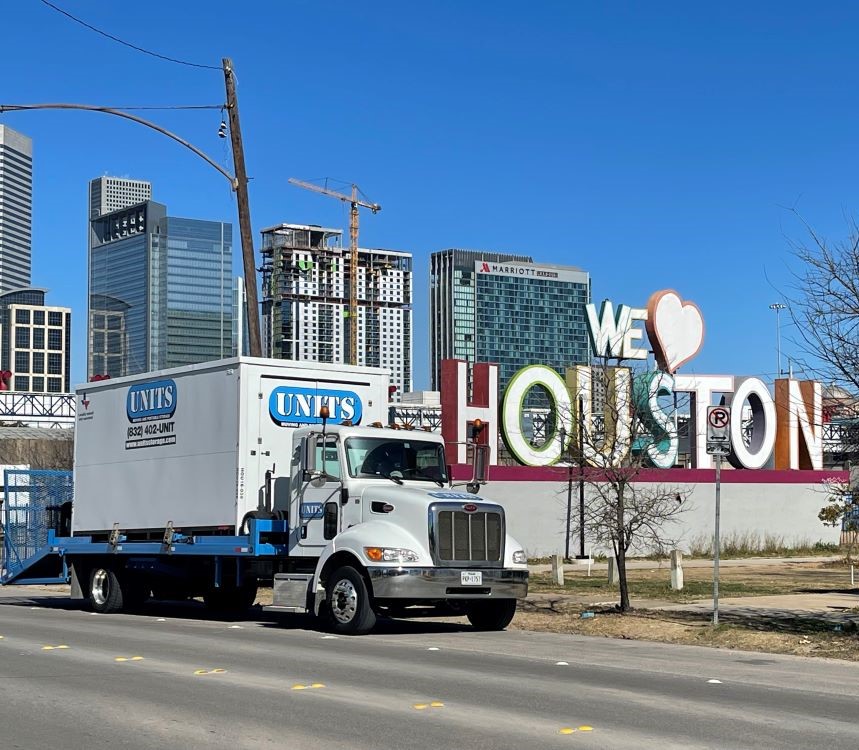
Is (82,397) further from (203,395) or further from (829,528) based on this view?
(829,528)

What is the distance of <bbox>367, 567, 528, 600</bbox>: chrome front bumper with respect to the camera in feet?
56.6

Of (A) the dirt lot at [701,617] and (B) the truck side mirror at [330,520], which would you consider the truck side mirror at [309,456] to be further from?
(A) the dirt lot at [701,617]

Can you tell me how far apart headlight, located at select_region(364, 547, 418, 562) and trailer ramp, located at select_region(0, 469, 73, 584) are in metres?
8.59

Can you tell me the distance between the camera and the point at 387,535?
1756cm

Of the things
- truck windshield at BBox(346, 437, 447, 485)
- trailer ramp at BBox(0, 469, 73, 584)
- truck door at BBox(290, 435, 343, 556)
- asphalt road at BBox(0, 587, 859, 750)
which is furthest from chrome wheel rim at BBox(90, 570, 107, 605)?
truck windshield at BBox(346, 437, 447, 485)

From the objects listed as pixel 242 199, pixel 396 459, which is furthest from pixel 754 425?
pixel 396 459

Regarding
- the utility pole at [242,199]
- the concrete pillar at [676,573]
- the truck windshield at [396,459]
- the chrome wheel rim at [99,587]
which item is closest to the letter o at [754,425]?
the concrete pillar at [676,573]

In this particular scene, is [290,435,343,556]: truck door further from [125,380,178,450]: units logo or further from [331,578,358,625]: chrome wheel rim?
[125,380,178,450]: units logo

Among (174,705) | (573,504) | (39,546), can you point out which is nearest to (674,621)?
(174,705)

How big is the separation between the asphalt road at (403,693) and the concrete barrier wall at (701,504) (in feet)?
73.9

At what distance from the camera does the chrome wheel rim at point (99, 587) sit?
74.8 ft

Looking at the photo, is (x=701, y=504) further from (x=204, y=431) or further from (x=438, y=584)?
(x=438, y=584)

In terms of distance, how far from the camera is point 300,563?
19.1m

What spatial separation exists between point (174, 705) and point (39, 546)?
14.7 metres
